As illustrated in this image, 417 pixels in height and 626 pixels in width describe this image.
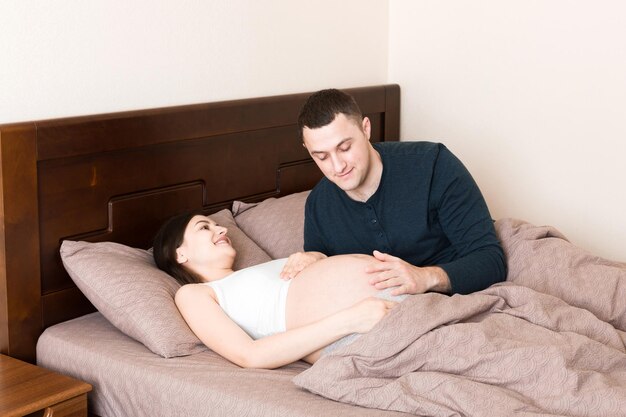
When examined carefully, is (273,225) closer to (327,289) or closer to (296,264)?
(296,264)

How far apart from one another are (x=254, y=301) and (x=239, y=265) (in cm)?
31

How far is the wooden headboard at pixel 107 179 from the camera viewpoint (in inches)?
81.2

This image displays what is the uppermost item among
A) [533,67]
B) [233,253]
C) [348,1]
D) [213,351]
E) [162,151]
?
[348,1]

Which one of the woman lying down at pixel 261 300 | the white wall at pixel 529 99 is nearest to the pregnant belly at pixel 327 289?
the woman lying down at pixel 261 300

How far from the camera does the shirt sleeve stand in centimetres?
221

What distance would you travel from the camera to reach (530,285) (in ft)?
7.31

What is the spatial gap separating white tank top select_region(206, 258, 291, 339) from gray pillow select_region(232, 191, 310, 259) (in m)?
0.41

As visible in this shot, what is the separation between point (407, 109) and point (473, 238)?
49.4 inches

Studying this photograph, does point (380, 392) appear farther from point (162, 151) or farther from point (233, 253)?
point (162, 151)

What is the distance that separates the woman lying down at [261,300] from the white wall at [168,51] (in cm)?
42

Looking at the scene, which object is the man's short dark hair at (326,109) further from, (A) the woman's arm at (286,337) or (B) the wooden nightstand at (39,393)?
(B) the wooden nightstand at (39,393)

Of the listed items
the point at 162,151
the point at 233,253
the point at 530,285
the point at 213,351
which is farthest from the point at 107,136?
the point at 530,285

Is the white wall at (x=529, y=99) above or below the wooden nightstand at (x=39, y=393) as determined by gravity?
above

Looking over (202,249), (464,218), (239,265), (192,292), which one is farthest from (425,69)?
(192,292)
